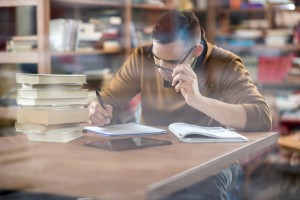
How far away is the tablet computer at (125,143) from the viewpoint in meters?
1.32

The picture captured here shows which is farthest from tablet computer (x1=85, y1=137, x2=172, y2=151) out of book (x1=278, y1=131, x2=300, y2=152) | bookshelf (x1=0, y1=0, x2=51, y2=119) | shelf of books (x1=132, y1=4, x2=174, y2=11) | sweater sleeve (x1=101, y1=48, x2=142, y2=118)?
book (x1=278, y1=131, x2=300, y2=152)

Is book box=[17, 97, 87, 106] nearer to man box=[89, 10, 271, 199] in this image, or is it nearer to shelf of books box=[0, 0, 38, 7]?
man box=[89, 10, 271, 199]

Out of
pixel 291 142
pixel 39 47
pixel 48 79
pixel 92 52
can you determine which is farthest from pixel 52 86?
pixel 291 142

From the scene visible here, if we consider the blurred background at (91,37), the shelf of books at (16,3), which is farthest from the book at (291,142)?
the shelf of books at (16,3)

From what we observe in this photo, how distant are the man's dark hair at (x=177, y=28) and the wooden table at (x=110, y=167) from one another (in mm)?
350

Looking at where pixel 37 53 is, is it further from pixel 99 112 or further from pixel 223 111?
pixel 223 111

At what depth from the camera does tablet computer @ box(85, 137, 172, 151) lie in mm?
1315

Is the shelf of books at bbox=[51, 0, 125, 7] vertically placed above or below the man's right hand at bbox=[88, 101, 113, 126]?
above

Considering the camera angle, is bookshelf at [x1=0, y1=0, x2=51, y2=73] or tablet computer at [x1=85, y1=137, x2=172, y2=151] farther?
bookshelf at [x1=0, y1=0, x2=51, y2=73]

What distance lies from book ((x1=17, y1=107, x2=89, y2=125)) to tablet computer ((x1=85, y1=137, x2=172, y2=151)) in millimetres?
112

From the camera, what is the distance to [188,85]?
4.99 ft

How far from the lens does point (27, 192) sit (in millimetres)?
1112

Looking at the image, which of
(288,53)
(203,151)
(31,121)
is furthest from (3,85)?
(288,53)

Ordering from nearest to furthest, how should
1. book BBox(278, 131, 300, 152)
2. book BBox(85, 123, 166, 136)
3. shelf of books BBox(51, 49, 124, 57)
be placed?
book BBox(85, 123, 166, 136) → shelf of books BBox(51, 49, 124, 57) → book BBox(278, 131, 300, 152)
